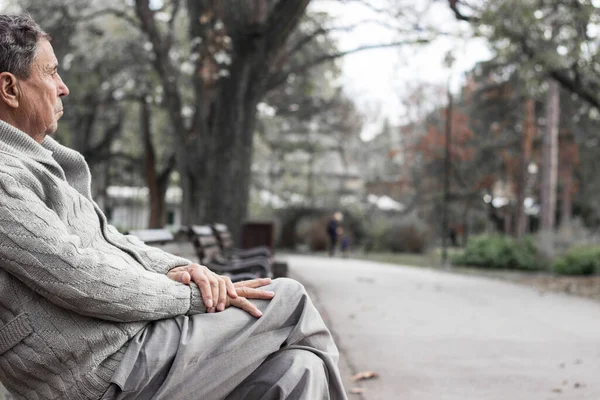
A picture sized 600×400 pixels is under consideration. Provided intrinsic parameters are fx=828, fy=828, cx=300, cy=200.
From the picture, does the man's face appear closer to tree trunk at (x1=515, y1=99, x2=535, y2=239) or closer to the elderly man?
the elderly man

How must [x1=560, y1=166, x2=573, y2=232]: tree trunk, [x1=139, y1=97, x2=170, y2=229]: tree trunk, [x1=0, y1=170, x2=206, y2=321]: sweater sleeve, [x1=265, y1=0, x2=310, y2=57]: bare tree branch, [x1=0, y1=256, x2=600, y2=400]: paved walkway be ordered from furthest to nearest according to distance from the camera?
1. [x1=560, y1=166, x2=573, y2=232]: tree trunk
2. [x1=139, y1=97, x2=170, y2=229]: tree trunk
3. [x1=265, y1=0, x2=310, y2=57]: bare tree branch
4. [x1=0, y1=256, x2=600, y2=400]: paved walkway
5. [x1=0, y1=170, x2=206, y2=321]: sweater sleeve

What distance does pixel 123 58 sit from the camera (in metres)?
27.9

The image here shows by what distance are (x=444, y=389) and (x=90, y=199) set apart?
360 cm

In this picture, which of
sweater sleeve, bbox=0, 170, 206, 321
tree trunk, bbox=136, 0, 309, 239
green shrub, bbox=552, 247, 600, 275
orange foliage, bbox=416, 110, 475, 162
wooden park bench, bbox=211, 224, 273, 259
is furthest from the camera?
orange foliage, bbox=416, 110, 475, 162

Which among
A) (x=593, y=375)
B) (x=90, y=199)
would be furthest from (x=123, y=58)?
(x=90, y=199)

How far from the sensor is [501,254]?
1025 inches

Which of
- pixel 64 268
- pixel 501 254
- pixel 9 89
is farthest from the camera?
A: pixel 501 254

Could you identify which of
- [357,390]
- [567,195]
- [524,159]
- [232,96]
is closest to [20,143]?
[357,390]

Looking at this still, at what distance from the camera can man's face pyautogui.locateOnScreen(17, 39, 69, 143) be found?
255 cm

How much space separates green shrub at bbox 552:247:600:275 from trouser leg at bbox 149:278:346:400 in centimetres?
1995

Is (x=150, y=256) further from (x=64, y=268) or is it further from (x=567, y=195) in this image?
(x=567, y=195)

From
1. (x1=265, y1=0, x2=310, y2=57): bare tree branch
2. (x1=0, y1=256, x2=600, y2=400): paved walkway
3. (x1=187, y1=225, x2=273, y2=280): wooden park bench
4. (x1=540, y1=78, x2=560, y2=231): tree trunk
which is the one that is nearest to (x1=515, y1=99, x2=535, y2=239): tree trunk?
(x1=540, y1=78, x2=560, y2=231): tree trunk

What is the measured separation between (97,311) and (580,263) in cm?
2078

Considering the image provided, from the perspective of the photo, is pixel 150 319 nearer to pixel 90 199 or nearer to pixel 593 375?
pixel 90 199
